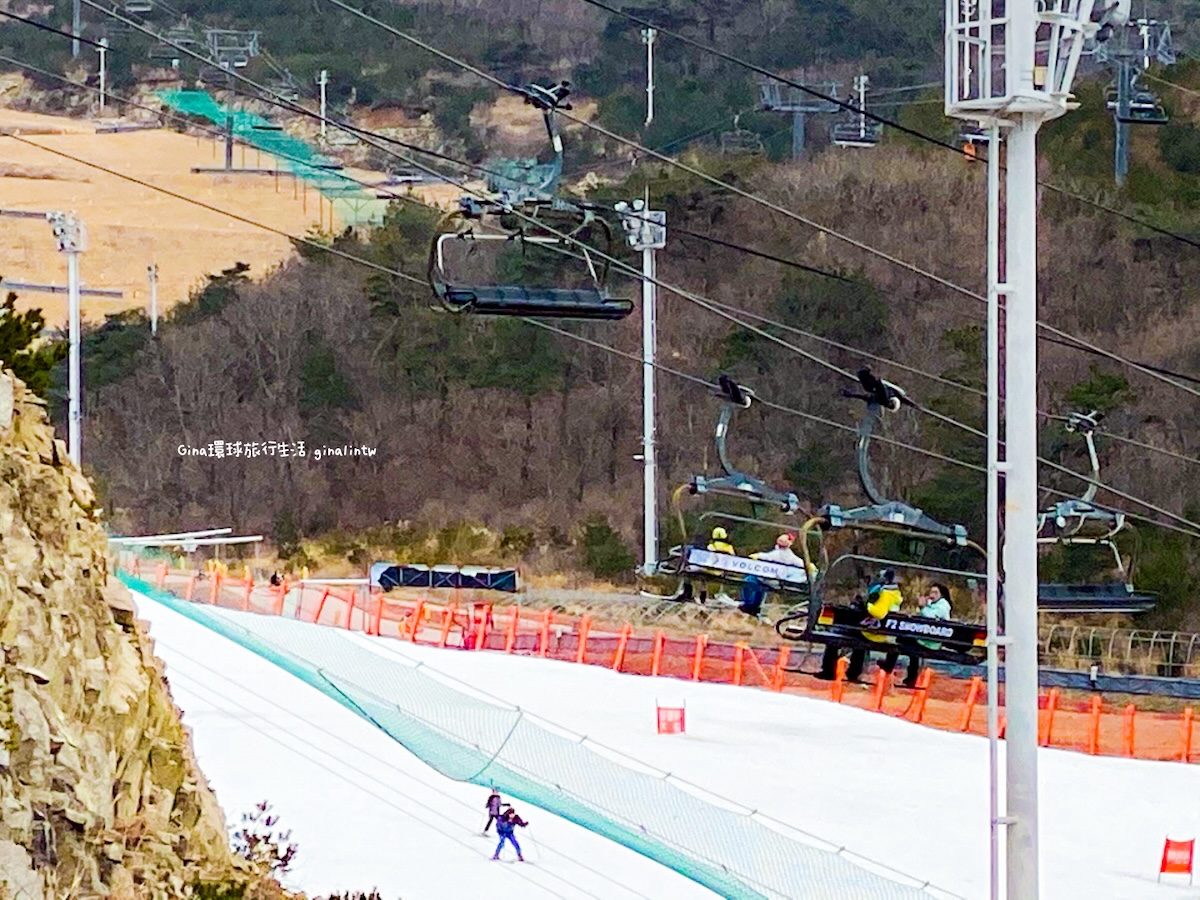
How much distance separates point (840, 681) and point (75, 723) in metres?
16.2

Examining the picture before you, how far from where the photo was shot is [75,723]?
7.89 meters

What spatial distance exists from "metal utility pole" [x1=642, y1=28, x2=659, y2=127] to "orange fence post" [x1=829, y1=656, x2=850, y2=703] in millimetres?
37486

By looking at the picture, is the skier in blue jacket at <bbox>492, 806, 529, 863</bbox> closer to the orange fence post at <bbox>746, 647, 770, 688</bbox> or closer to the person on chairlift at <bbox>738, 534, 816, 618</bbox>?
the person on chairlift at <bbox>738, 534, 816, 618</bbox>

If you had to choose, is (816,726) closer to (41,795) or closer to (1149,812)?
(1149,812)

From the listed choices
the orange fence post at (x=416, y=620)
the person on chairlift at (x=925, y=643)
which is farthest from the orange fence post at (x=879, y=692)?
the orange fence post at (x=416, y=620)

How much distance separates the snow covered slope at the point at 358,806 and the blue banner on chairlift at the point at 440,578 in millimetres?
10713

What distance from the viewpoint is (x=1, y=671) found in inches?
292

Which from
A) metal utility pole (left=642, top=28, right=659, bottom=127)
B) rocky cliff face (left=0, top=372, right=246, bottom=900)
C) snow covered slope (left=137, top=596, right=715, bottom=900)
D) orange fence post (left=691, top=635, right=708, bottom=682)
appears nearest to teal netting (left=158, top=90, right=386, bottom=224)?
metal utility pole (left=642, top=28, right=659, bottom=127)

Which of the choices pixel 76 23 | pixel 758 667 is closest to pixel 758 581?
pixel 758 667

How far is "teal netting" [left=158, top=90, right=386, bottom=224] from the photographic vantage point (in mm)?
56375

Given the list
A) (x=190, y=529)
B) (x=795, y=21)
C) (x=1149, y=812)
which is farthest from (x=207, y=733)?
(x=795, y=21)

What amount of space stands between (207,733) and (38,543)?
9612mm

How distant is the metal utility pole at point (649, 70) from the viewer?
60478 mm

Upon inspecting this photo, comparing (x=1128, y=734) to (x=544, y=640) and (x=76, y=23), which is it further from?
(x=76, y=23)
